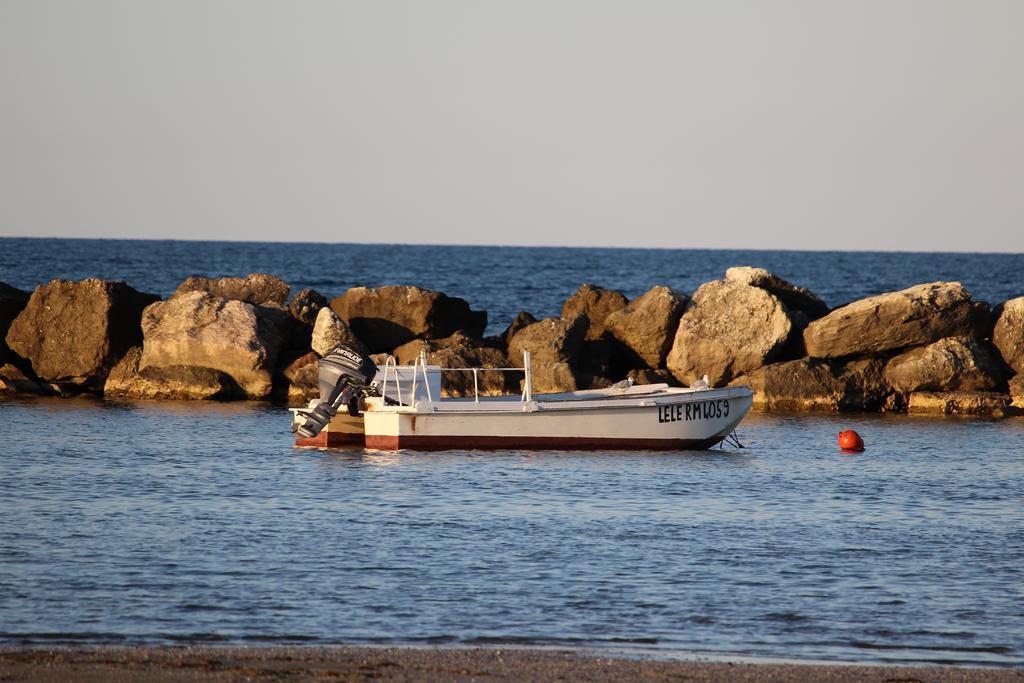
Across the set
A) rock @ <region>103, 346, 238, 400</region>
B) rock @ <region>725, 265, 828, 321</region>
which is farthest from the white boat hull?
rock @ <region>725, 265, 828, 321</region>

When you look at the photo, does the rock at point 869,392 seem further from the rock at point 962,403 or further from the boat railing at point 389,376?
the boat railing at point 389,376

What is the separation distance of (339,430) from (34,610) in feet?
39.4

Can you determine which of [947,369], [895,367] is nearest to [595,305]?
[895,367]

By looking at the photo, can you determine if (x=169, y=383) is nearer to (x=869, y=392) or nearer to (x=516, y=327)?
(x=516, y=327)

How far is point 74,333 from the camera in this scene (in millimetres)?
31125

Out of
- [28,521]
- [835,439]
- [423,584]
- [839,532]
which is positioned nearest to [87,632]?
[423,584]

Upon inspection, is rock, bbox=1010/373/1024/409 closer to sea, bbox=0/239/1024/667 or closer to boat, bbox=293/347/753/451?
sea, bbox=0/239/1024/667

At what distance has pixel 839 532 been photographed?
16047mm

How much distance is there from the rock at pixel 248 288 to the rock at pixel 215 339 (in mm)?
3700

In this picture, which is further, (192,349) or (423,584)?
(192,349)

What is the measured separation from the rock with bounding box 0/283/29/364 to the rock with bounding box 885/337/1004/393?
2049 centimetres

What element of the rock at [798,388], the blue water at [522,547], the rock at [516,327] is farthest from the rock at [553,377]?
the blue water at [522,547]

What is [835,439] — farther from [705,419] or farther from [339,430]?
[339,430]

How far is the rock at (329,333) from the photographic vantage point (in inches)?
1169
